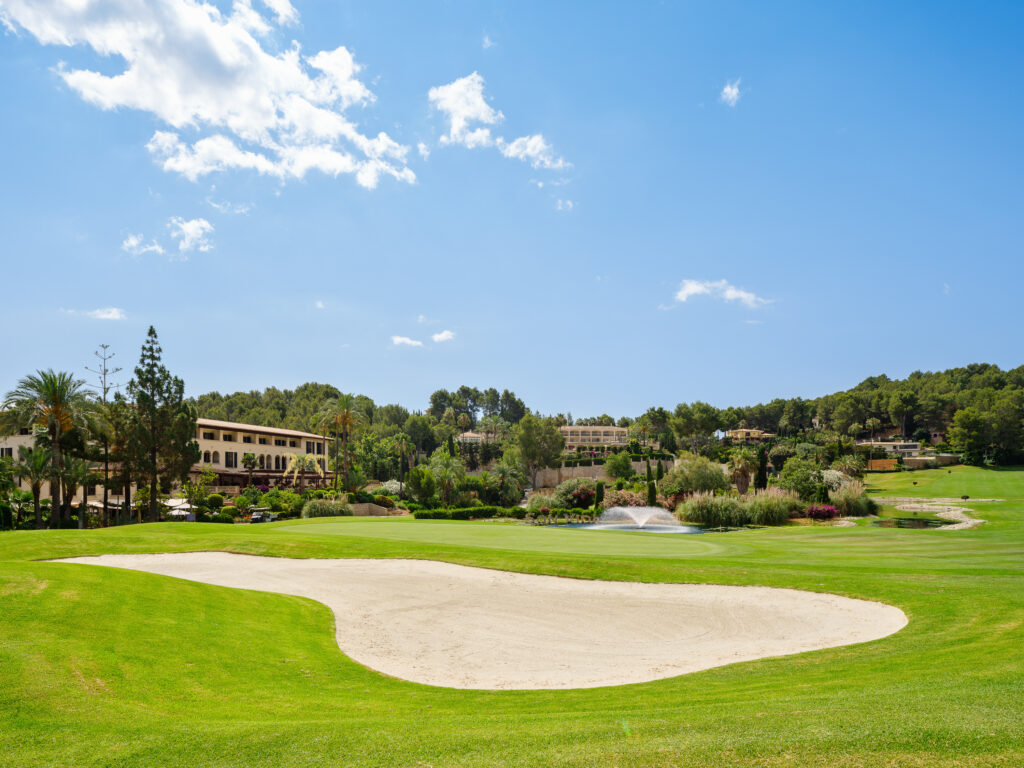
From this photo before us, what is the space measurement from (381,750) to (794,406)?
16320 centimetres

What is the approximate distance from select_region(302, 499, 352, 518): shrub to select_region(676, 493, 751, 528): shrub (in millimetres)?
26688

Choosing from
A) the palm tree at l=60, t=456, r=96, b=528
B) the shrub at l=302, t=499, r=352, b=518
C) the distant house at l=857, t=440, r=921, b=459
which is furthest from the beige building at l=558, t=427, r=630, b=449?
the palm tree at l=60, t=456, r=96, b=528

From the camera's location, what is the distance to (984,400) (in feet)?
386

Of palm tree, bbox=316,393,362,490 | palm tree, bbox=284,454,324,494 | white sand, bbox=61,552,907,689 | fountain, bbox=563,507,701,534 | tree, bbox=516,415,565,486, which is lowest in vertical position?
fountain, bbox=563,507,701,534

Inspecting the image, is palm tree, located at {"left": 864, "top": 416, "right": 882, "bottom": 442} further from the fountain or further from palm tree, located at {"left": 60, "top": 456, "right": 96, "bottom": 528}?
palm tree, located at {"left": 60, "top": 456, "right": 96, "bottom": 528}

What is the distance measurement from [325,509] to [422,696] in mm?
45147

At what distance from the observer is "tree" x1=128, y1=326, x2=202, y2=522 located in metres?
Result: 49.2

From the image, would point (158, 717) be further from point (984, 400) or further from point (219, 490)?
point (984, 400)

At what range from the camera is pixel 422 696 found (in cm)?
891

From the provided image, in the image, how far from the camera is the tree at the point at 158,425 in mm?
49188

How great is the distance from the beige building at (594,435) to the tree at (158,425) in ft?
361

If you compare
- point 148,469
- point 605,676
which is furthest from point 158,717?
point 148,469

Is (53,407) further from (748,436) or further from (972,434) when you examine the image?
(748,436)

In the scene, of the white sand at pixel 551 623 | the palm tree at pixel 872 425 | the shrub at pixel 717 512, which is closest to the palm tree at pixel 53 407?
the white sand at pixel 551 623
